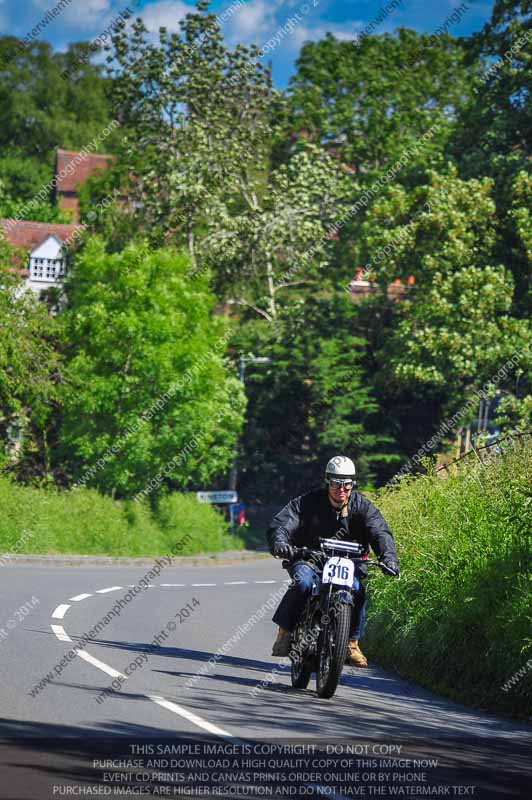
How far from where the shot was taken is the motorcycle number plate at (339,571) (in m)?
10.2

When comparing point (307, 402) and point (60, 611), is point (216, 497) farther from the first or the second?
point (60, 611)

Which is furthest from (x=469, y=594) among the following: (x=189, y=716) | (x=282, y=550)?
(x=189, y=716)

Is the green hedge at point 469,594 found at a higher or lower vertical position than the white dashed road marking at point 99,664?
higher

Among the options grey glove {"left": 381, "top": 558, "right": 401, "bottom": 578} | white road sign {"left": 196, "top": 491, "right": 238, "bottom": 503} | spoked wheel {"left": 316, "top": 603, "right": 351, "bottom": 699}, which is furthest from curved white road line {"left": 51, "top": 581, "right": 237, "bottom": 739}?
white road sign {"left": 196, "top": 491, "right": 238, "bottom": 503}

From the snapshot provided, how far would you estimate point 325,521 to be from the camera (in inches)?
429

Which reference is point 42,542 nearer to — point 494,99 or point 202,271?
point 202,271

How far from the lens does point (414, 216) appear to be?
1725 inches

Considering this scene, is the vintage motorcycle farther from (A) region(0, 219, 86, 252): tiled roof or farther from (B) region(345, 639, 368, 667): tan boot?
(A) region(0, 219, 86, 252): tiled roof

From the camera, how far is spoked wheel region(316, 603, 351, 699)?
9.89m

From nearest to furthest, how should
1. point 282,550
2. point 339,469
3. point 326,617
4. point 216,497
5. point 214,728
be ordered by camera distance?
point 214,728, point 326,617, point 282,550, point 339,469, point 216,497

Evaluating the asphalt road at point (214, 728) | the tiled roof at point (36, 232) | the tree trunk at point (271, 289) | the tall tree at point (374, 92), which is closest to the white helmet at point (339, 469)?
the asphalt road at point (214, 728)

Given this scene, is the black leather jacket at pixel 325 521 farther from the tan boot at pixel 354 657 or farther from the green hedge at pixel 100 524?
the green hedge at pixel 100 524

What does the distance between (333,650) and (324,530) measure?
4.10 feet

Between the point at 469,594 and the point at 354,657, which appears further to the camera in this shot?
the point at 469,594
